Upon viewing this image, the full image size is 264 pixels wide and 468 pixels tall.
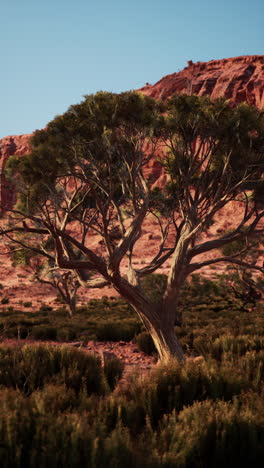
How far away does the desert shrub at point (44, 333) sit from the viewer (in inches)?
485

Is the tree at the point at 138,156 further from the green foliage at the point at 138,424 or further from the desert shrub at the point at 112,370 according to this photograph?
the green foliage at the point at 138,424

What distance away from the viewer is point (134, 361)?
31.8ft

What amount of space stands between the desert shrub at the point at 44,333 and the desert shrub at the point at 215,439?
31.4 ft

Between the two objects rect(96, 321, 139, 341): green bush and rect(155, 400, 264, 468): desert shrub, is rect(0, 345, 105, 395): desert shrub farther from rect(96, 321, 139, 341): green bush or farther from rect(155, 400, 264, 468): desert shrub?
rect(96, 321, 139, 341): green bush

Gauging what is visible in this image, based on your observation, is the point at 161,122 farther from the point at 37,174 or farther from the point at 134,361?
the point at 134,361

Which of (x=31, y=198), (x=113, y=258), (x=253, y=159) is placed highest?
(x=253, y=159)

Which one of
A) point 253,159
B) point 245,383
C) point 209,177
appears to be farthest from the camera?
point 209,177

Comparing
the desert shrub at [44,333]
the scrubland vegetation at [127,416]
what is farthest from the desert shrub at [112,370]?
the desert shrub at [44,333]

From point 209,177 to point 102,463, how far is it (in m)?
10.9

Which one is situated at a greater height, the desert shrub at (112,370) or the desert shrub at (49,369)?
the desert shrub at (49,369)

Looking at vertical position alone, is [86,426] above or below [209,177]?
below

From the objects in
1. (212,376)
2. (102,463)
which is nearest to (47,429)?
(102,463)

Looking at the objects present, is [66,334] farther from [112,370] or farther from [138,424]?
[138,424]

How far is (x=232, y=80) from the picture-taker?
75688mm
